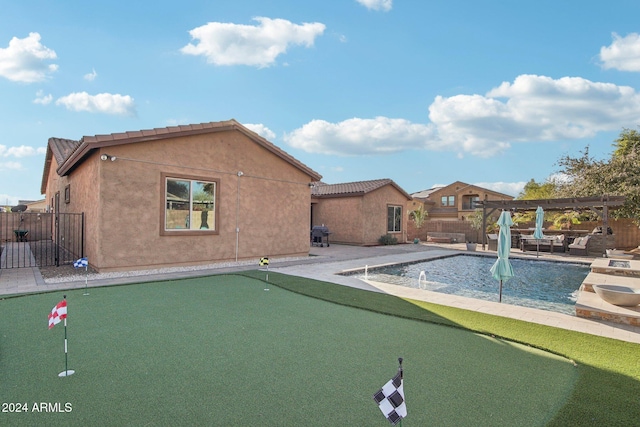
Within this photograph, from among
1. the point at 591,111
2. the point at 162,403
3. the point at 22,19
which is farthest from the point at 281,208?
the point at 591,111

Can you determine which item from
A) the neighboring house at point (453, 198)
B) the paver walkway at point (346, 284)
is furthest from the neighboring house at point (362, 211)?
the neighboring house at point (453, 198)

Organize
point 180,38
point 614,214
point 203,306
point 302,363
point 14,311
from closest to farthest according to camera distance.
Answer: point 302,363, point 14,311, point 203,306, point 180,38, point 614,214

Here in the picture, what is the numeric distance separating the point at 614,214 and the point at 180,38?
24631 mm

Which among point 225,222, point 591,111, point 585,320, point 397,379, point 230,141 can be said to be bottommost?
point 585,320

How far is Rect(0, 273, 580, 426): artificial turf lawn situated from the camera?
2881 millimetres

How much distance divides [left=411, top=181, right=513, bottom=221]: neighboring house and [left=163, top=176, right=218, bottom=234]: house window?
3651 cm

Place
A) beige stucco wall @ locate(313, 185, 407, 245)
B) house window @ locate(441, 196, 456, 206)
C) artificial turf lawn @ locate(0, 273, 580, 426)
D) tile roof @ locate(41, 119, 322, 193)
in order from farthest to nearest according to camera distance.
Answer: house window @ locate(441, 196, 456, 206) → beige stucco wall @ locate(313, 185, 407, 245) → tile roof @ locate(41, 119, 322, 193) → artificial turf lawn @ locate(0, 273, 580, 426)

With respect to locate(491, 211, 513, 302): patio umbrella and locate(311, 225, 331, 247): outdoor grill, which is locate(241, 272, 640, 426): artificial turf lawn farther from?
locate(311, 225, 331, 247): outdoor grill

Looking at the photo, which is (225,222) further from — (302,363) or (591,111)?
(591,111)

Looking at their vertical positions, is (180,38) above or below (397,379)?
above

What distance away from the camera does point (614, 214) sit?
20234 mm

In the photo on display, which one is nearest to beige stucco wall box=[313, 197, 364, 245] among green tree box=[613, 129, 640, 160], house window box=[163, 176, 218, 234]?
house window box=[163, 176, 218, 234]

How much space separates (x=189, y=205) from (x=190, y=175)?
98cm

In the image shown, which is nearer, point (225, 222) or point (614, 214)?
point (225, 222)
